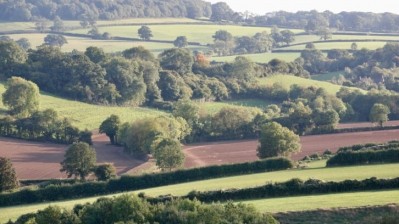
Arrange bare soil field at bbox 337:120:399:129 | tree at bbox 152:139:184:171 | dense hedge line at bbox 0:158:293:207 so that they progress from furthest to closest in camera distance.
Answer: bare soil field at bbox 337:120:399:129
tree at bbox 152:139:184:171
dense hedge line at bbox 0:158:293:207

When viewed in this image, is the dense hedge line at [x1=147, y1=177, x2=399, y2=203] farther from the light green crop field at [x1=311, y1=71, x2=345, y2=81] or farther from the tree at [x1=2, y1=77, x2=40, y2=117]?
the light green crop field at [x1=311, y1=71, x2=345, y2=81]

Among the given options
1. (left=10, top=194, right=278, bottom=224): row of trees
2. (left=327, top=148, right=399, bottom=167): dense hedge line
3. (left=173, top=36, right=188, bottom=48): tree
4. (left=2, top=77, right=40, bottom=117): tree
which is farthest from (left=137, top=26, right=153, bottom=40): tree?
(left=10, top=194, right=278, bottom=224): row of trees

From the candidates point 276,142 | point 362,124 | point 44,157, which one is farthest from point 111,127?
point 362,124

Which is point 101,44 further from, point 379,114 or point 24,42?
point 379,114

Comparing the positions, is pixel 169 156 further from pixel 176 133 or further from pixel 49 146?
pixel 49 146

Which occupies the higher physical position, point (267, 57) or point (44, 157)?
point (267, 57)

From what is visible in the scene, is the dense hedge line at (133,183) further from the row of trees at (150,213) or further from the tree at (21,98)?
the tree at (21,98)

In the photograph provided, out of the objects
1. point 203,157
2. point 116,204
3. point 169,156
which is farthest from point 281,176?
point 203,157
